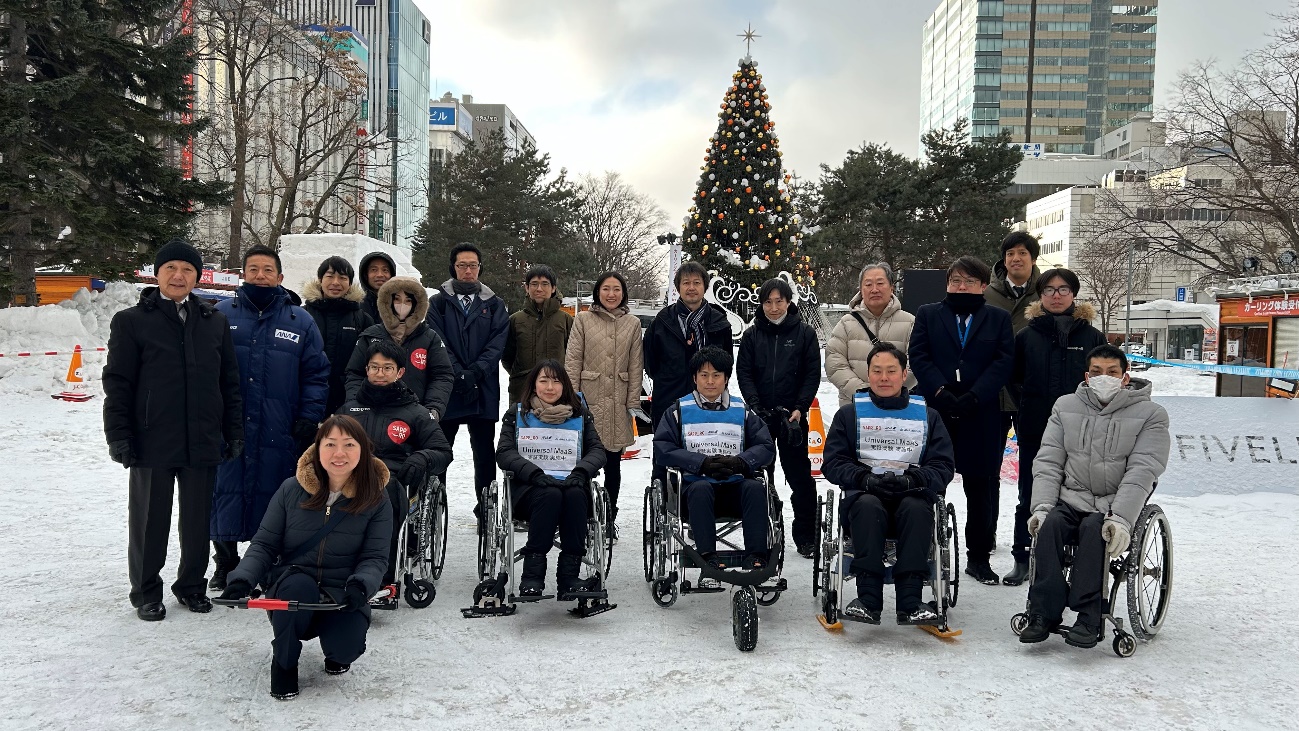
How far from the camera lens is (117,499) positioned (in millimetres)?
6488

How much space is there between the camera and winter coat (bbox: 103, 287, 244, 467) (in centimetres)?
392

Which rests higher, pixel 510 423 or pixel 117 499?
pixel 510 423

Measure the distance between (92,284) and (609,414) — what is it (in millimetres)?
17103

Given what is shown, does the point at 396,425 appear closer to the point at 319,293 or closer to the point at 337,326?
the point at 337,326

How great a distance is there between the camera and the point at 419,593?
425cm

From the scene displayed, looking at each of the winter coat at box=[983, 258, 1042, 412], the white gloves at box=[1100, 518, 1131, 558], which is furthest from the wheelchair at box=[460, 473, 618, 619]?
the winter coat at box=[983, 258, 1042, 412]

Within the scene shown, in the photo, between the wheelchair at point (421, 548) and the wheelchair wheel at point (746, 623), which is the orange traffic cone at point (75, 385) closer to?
the wheelchair at point (421, 548)

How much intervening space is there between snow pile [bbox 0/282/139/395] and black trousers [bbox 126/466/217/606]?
7.86 meters

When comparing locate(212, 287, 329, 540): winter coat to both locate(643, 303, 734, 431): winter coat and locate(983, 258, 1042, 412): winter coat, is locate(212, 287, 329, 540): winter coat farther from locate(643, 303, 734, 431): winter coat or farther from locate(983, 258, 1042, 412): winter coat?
locate(983, 258, 1042, 412): winter coat

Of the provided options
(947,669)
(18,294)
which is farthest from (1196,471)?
(18,294)

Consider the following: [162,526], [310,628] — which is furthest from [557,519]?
[162,526]

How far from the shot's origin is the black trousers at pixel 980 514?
195 inches

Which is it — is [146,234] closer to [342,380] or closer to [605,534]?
[342,380]

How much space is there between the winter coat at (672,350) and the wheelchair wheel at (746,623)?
69.6 inches
